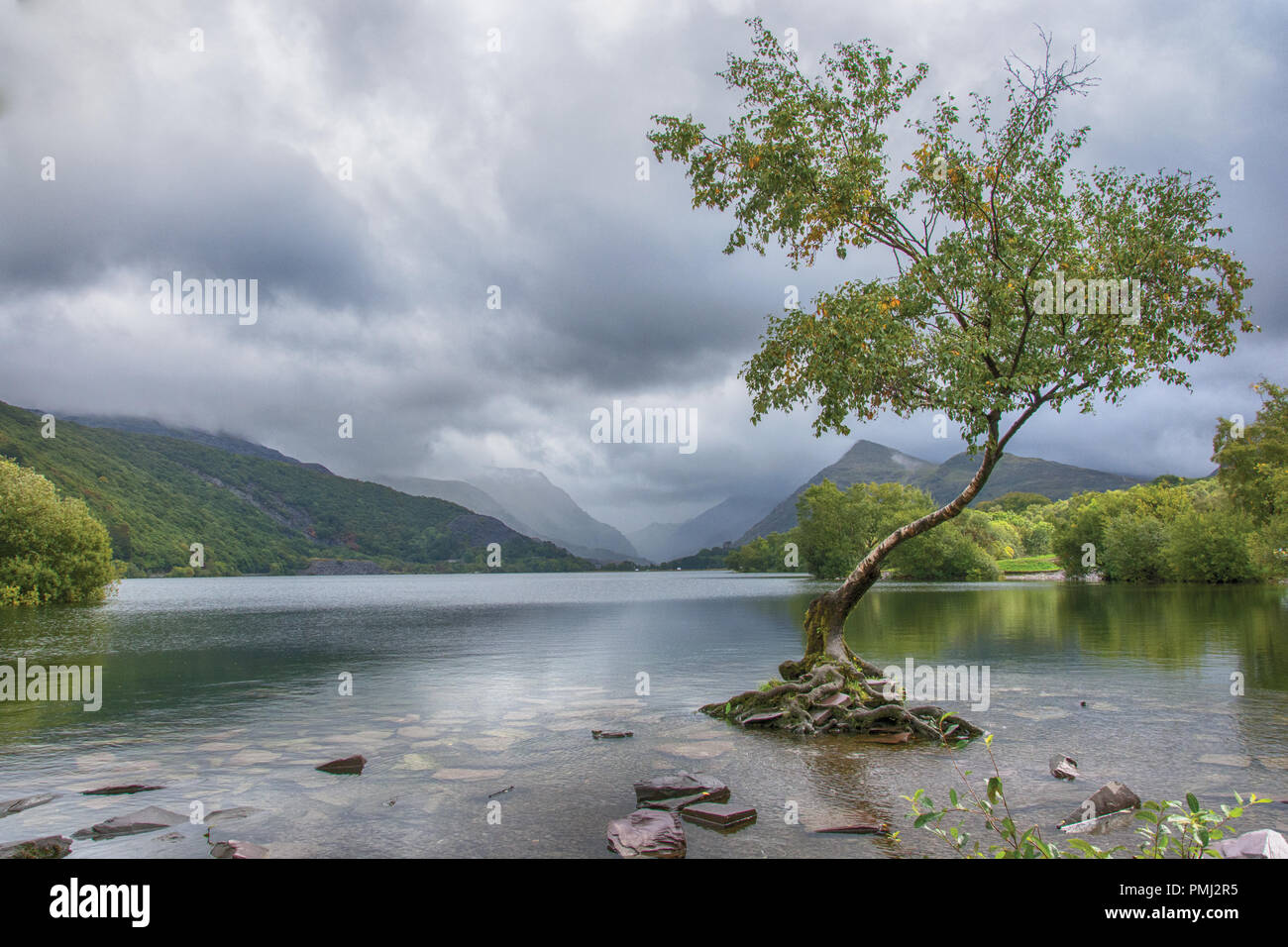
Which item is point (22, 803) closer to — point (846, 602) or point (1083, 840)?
point (1083, 840)

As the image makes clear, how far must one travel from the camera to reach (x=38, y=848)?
10.8m

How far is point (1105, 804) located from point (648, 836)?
7.71 metres

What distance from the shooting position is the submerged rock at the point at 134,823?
12023mm

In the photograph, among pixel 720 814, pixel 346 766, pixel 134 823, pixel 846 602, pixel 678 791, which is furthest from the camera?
pixel 846 602

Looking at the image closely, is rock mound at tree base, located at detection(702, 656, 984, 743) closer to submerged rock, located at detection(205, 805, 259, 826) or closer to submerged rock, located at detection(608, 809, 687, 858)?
submerged rock, located at detection(608, 809, 687, 858)

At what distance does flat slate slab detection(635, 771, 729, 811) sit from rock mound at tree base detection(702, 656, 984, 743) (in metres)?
6.30

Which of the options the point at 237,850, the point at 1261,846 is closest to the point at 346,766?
the point at 237,850

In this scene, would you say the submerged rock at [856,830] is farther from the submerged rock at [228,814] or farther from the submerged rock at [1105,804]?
the submerged rock at [228,814]

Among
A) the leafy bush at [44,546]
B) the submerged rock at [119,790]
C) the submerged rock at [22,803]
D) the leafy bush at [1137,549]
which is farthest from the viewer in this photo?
the leafy bush at [1137,549]

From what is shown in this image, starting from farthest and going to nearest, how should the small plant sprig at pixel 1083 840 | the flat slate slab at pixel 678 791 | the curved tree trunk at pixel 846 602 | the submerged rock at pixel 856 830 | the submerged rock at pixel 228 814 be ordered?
1. the curved tree trunk at pixel 846 602
2. the flat slate slab at pixel 678 791
3. the submerged rock at pixel 228 814
4. the submerged rock at pixel 856 830
5. the small plant sprig at pixel 1083 840

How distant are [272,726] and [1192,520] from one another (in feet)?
438

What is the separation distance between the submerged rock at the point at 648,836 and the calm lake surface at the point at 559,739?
0.28 m

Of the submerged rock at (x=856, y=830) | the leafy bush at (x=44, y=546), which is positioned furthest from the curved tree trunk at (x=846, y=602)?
the leafy bush at (x=44, y=546)
